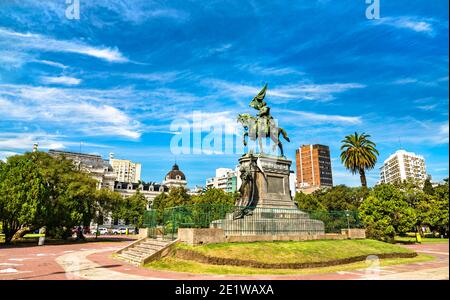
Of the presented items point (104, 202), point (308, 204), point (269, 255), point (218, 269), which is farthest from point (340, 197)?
point (218, 269)

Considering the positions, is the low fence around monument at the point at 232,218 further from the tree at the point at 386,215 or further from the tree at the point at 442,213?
the tree at the point at 442,213

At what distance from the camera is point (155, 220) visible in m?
21.8

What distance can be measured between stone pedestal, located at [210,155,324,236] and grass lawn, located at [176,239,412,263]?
1.47m

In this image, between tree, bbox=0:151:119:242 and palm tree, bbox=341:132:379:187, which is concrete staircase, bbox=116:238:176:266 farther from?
palm tree, bbox=341:132:379:187

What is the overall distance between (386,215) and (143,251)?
1143 inches

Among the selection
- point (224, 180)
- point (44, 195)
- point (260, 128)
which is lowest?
point (44, 195)

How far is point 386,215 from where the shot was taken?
35.0 m

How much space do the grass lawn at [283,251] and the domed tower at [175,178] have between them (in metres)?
126

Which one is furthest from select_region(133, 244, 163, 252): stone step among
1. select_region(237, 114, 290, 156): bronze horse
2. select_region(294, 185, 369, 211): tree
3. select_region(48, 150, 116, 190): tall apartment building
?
select_region(48, 150, 116, 190): tall apartment building

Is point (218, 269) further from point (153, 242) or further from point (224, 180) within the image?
point (224, 180)

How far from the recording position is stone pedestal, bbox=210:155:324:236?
58.6 feet

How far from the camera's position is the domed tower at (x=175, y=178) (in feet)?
461

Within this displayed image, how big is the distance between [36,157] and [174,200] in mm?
35127
